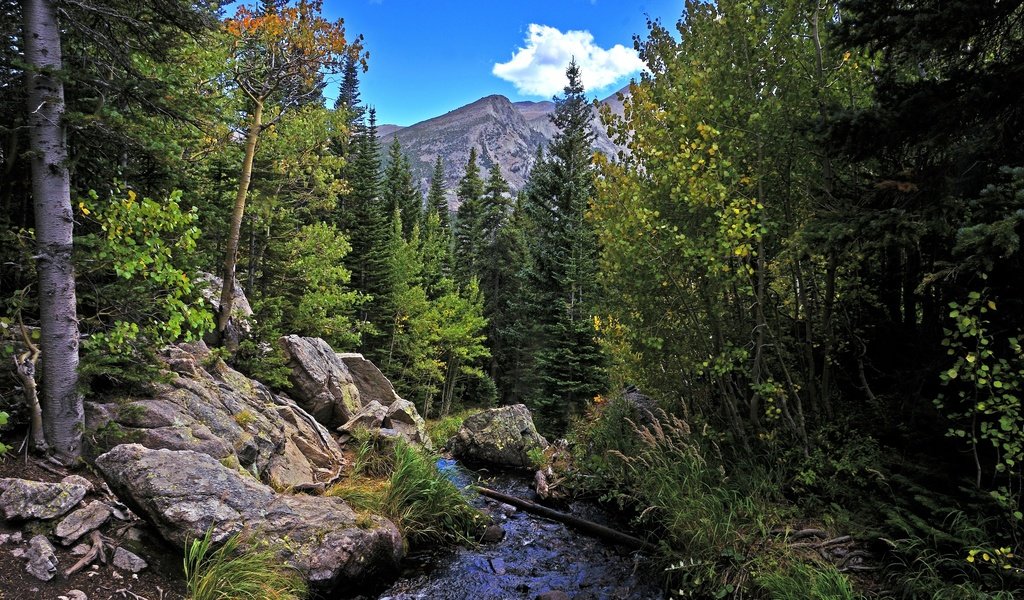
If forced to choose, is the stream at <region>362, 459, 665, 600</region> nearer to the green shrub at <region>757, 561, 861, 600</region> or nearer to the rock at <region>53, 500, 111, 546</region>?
the green shrub at <region>757, 561, 861, 600</region>

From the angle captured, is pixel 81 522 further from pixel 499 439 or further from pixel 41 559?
pixel 499 439

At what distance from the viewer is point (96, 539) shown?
4.11 metres

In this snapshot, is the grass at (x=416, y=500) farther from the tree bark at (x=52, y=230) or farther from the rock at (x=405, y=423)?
the rock at (x=405, y=423)

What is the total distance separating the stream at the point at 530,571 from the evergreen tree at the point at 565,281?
31.5 ft

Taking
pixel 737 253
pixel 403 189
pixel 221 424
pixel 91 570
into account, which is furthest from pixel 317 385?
pixel 403 189

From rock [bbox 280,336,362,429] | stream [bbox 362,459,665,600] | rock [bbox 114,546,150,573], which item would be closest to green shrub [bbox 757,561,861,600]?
stream [bbox 362,459,665,600]

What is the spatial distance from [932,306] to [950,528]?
268cm

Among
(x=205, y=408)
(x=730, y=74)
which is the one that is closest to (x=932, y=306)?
(x=730, y=74)

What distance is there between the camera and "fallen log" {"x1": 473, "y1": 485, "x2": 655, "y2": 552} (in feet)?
23.7

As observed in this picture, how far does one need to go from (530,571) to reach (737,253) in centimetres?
515

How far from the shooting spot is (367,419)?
11742mm

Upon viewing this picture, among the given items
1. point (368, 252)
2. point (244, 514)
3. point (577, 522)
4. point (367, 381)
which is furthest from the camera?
point (368, 252)

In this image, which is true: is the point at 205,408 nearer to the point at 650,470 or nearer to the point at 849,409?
the point at 650,470

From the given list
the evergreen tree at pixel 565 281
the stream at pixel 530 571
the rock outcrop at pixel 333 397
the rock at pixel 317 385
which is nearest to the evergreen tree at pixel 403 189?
the evergreen tree at pixel 565 281
